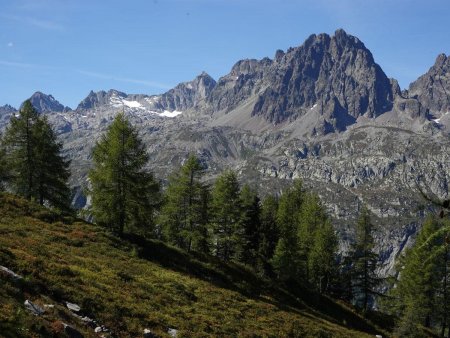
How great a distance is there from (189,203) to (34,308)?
3233cm

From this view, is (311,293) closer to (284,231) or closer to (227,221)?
(284,231)

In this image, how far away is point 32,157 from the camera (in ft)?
143

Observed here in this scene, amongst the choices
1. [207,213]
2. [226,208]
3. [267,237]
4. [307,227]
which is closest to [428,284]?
[307,227]

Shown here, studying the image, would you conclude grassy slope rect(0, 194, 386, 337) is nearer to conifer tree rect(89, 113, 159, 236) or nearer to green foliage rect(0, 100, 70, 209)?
conifer tree rect(89, 113, 159, 236)

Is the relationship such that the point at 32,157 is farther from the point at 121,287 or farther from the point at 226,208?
the point at 121,287

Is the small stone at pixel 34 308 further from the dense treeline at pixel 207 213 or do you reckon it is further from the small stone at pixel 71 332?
the dense treeline at pixel 207 213

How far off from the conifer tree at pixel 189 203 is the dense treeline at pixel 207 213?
11 cm

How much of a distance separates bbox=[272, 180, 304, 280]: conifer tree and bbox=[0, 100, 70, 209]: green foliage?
24072mm

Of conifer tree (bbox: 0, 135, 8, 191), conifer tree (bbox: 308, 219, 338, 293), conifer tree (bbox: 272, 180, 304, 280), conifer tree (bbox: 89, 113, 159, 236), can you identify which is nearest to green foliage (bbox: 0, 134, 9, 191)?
conifer tree (bbox: 0, 135, 8, 191)

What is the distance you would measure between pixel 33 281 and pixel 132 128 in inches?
888

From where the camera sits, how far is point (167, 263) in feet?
119

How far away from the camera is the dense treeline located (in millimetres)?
38625

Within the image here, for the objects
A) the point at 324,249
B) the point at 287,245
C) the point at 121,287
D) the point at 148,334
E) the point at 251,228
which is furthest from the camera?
the point at 251,228

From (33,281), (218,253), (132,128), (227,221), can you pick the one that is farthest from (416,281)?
(33,281)
